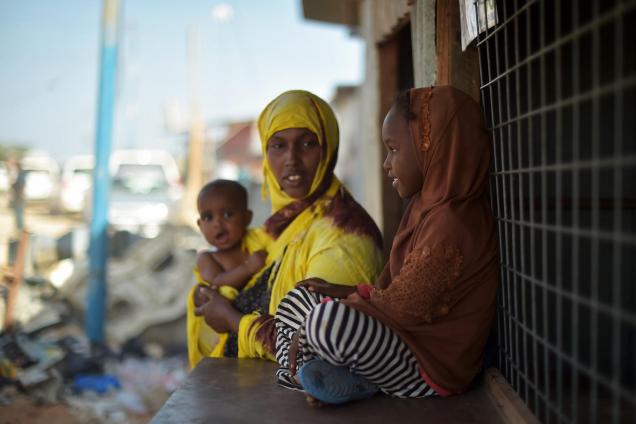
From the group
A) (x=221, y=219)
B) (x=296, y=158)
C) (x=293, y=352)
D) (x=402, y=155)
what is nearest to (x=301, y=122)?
(x=296, y=158)

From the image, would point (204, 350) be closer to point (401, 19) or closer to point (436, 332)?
point (436, 332)

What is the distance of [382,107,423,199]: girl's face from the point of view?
213cm

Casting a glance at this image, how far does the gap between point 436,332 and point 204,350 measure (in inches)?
64.1

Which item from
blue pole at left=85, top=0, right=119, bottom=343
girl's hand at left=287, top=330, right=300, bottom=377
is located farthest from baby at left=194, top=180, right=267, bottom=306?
blue pole at left=85, top=0, right=119, bottom=343

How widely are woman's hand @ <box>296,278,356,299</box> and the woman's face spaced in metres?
0.75

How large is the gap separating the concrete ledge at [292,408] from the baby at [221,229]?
36.7 inches

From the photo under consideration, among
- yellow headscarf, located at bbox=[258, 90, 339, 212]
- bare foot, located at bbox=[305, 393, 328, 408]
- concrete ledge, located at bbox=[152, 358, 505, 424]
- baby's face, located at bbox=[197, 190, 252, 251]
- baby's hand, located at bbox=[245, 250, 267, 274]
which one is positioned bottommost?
concrete ledge, located at bbox=[152, 358, 505, 424]

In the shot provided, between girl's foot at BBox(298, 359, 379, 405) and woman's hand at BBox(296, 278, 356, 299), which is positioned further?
woman's hand at BBox(296, 278, 356, 299)

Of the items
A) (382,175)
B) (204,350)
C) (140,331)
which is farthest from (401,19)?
(140,331)

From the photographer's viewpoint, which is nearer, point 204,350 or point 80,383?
point 204,350

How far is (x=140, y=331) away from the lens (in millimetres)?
7027

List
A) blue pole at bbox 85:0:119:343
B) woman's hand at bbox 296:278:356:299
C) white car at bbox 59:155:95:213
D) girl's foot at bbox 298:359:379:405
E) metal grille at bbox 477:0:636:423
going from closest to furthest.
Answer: girl's foot at bbox 298:359:379:405 < metal grille at bbox 477:0:636:423 < woman's hand at bbox 296:278:356:299 < blue pole at bbox 85:0:119:343 < white car at bbox 59:155:95:213

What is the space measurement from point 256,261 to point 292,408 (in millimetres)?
1067

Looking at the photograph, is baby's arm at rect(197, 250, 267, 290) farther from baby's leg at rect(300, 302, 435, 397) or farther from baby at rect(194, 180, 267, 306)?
baby's leg at rect(300, 302, 435, 397)
